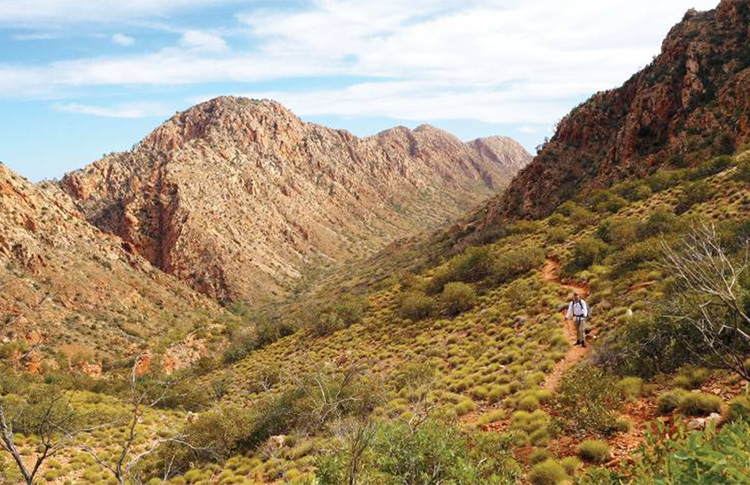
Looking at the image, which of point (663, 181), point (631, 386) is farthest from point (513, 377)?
point (663, 181)

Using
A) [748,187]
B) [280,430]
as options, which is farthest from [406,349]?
[748,187]

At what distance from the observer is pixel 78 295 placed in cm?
5219

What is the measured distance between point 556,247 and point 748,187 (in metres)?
9.27

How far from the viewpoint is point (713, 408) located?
8109 mm

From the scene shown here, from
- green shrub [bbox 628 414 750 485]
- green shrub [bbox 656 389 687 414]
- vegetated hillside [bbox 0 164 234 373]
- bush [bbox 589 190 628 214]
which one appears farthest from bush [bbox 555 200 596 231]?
vegetated hillside [bbox 0 164 234 373]

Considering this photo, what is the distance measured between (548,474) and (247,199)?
3994 inches

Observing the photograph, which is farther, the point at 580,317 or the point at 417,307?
the point at 417,307

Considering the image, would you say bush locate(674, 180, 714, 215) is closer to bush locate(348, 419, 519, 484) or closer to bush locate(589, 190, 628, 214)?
bush locate(589, 190, 628, 214)

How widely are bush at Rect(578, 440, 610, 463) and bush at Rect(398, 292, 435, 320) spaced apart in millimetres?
17010

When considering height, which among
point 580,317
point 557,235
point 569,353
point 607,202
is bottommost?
point 569,353

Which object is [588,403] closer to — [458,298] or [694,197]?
[458,298]

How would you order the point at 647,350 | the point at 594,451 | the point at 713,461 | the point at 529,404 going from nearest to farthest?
the point at 713,461 → the point at 594,451 → the point at 647,350 → the point at 529,404

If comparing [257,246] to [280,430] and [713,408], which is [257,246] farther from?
[713,408]

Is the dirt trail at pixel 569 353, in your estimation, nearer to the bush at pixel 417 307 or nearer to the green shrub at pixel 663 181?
the bush at pixel 417 307
